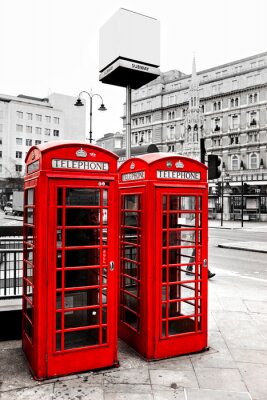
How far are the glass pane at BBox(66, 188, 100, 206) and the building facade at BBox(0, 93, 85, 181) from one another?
7672cm

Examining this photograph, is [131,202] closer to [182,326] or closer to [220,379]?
[182,326]

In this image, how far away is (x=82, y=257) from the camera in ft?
14.9

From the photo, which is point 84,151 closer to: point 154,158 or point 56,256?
point 154,158

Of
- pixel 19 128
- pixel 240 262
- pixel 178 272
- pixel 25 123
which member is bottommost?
pixel 240 262

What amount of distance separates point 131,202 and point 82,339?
1.96m

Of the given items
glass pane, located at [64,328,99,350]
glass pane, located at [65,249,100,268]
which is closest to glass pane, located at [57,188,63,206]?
glass pane, located at [65,249,100,268]

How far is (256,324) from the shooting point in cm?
632

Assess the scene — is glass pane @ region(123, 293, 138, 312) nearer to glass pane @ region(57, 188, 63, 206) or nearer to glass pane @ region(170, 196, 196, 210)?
glass pane @ region(170, 196, 196, 210)

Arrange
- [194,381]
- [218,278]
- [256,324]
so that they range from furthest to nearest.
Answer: [218,278] → [256,324] → [194,381]

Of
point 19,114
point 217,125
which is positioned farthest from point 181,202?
point 19,114

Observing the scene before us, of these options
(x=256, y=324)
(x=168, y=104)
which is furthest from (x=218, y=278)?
(x=168, y=104)

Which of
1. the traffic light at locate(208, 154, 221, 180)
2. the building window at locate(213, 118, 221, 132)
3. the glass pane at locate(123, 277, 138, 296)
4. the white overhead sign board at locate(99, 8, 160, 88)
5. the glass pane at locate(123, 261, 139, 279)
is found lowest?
the glass pane at locate(123, 277, 138, 296)

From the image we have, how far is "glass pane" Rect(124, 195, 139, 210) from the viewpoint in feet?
16.7

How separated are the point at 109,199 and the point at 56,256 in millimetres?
926
